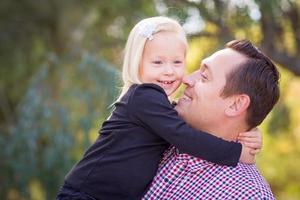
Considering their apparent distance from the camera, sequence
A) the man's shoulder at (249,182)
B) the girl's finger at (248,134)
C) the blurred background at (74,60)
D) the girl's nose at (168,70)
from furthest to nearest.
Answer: the blurred background at (74,60), the girl's nose at (168,70), the girl's finger at (248,134), the man's shoulder at (249,182)

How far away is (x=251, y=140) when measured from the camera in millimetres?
2650

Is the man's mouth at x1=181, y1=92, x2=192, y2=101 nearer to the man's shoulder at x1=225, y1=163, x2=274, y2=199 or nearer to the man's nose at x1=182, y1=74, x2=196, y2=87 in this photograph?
the man's nose at x1=182, y1=74, x2=196, y2=87

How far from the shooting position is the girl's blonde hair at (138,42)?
2799mm

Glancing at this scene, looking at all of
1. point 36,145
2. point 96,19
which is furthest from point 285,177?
point 36,145

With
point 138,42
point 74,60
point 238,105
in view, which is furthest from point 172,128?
point 74,60

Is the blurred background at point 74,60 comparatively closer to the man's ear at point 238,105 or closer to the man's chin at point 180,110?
the man's chin at point 180,110

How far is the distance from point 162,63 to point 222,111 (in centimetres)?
34

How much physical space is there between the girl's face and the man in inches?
6.1

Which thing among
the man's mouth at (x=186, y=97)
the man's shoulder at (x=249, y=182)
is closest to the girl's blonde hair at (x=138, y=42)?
the man's mouth at (x=186, y=97)

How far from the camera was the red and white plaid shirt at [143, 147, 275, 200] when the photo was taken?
245 cm

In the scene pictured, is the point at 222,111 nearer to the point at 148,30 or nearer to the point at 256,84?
the point at 256,84

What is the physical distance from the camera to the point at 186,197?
8.21 ft

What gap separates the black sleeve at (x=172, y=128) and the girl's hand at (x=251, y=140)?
8cm

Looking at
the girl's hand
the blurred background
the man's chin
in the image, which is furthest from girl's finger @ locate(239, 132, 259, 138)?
the blurred background
